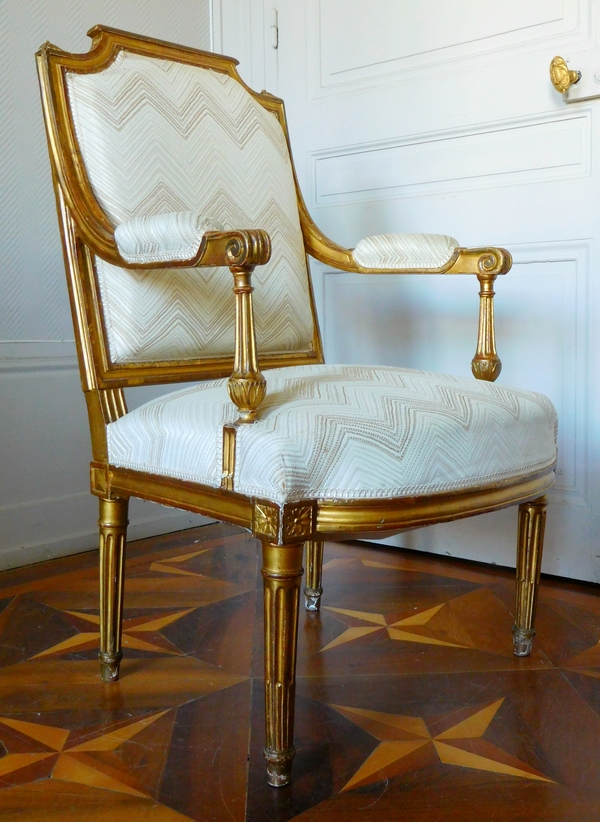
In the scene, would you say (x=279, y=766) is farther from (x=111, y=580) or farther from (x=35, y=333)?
(x=35, y=333)

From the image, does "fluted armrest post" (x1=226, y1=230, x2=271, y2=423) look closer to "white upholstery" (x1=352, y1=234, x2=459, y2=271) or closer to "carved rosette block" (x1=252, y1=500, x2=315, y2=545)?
"carved rosette block" (x1=252, y1=500, x2=315, y2=545)

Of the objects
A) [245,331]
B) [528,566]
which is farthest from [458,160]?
[245,331]

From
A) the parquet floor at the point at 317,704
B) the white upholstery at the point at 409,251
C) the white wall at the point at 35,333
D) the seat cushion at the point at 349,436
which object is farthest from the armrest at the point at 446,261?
the white wall at the point at 35,333

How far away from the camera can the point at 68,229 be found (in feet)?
Result: 3.50

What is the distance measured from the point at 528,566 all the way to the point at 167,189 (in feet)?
2.50

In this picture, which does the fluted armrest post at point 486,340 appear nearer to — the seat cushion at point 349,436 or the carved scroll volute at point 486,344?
the carved scroll volute at point 486,344

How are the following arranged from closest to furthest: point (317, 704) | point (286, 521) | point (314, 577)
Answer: point (286, 521)
point (317, 704)
point (314, 577)

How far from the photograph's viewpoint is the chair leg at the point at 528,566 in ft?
3.79

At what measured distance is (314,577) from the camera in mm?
1399

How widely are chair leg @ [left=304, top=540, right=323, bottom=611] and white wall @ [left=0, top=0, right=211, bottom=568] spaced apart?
637 millimetres

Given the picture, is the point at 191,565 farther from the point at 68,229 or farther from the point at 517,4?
the point at 517,4

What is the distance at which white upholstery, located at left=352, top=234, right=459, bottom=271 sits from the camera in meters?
1.15

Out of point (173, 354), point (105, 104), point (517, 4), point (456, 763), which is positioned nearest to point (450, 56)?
point (517, 4)

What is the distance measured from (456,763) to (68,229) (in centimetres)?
83
